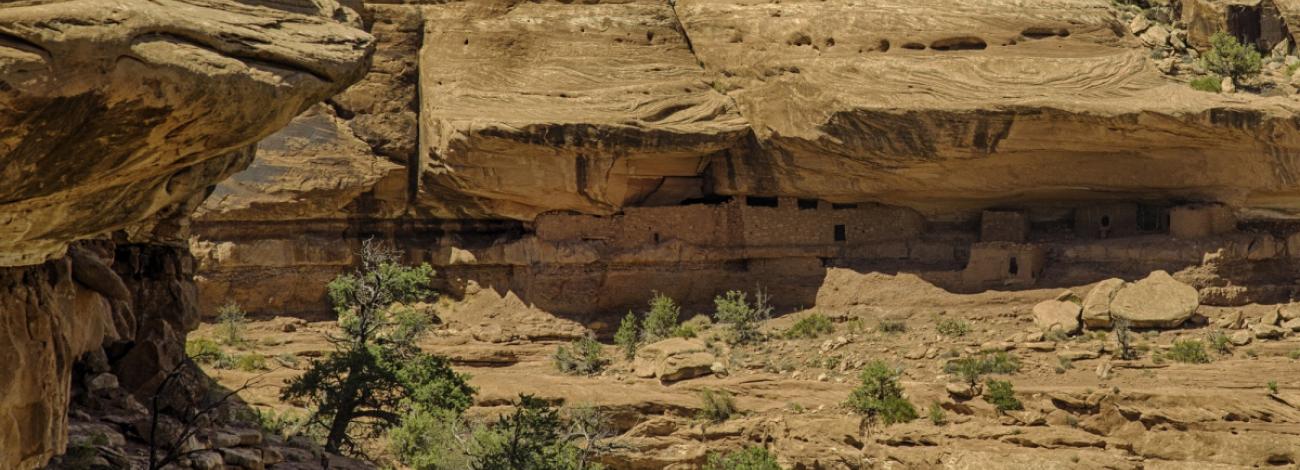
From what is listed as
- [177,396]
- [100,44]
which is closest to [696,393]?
[177,396]

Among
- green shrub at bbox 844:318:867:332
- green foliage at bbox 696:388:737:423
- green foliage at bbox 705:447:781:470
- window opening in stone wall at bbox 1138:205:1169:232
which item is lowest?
green foliage at bbox 705:447:781:470

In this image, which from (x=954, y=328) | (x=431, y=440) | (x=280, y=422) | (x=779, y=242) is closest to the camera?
(x=280, y=422)

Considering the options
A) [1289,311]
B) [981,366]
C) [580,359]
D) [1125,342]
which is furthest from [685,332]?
[1289,311]

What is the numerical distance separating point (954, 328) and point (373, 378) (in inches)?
399

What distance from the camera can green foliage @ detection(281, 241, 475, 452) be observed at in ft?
85.3

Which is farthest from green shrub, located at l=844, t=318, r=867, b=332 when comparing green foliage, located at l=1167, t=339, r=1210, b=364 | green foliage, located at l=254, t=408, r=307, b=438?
green foliage, located at l=254, t=408, r=307, b=438

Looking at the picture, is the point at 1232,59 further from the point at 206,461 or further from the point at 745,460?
the point at 206,461

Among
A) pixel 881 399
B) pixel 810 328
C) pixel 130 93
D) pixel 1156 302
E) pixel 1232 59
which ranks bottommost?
pixel 881 399

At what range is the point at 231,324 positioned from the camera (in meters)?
33.7

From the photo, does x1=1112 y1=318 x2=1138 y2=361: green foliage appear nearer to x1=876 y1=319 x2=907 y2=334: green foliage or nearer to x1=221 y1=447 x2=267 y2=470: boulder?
x1=876 y1=319 x2=907 y2=334: green foliage

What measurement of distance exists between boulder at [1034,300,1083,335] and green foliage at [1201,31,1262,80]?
4629 mm

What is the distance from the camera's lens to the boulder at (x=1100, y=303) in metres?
30.8

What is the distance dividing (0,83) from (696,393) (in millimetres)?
19692

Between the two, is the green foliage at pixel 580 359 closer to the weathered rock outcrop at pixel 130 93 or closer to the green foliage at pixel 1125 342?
the green foliage at pixel 1125 342
